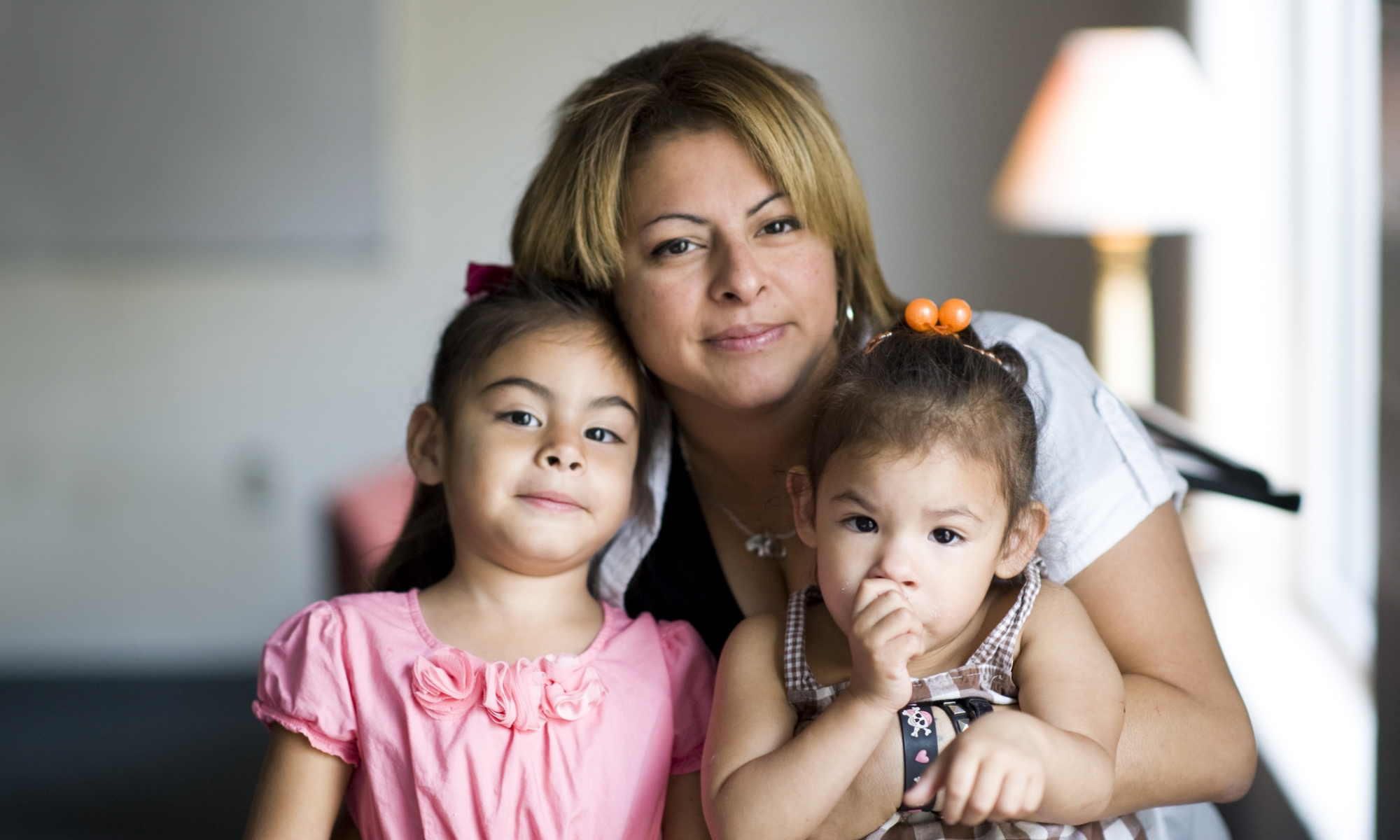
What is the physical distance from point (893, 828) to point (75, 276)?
4.00 metres

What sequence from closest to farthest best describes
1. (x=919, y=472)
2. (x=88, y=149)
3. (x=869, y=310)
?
1. (x=919, y=472)
2. (x=869, y=310)
3. (x=88, y=149)

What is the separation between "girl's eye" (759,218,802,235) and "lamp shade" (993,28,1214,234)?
1567 mm

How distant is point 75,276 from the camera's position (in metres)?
A: 4.22

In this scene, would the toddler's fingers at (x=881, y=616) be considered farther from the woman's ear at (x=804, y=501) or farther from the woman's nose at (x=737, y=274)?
the woman's nose at (x=737, y=274)

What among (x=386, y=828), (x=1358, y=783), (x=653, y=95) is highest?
(x=653, y=95)

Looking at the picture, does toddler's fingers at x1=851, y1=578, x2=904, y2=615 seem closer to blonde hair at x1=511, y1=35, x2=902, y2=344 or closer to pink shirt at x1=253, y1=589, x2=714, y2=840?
pink shirt at x1=253, y1=589, x2=714, y2=840

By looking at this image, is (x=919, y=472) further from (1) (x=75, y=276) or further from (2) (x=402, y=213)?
(1) (x=75, y=276)

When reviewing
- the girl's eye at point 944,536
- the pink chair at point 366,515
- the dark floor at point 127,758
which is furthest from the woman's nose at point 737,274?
the dark floor at point 127,758

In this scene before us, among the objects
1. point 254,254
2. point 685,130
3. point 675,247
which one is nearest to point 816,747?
point 675,247

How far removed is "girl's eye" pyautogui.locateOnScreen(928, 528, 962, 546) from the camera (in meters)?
1.11

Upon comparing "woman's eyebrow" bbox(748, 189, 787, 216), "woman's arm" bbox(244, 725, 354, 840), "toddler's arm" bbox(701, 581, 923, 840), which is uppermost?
"woman's eyebrow" bbox(748, 189, 787, 216)

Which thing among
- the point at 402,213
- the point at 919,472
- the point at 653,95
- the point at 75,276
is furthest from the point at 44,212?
the point at 919,472

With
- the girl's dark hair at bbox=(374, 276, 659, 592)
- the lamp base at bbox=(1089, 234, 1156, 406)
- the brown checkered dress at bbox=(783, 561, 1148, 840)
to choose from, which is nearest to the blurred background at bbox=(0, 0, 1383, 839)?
the lamp base at bbox=(1089, 234, 1156, 406)

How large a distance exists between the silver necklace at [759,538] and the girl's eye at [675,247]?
0.32m
